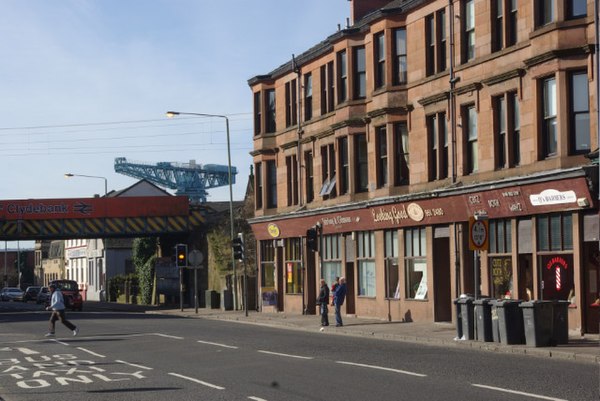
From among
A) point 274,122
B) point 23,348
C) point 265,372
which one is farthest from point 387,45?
point 265,372

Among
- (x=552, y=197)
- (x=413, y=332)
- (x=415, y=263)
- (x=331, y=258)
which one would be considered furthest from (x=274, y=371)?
(x=331, y=258)

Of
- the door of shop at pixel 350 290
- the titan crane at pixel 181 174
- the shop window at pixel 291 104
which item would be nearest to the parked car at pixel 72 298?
the shop window at pixel 291 104

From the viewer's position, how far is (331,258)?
46406mm

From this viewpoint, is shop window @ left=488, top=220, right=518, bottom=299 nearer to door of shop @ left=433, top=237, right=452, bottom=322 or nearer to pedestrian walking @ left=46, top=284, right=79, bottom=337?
door of shop @ left=433, top=237, right=452, bottom=322

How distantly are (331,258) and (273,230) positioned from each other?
5955mm

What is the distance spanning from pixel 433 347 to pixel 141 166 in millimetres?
157068

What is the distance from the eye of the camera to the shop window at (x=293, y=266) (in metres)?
49.2

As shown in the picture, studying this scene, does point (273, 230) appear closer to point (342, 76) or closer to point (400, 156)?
point (342, 76)

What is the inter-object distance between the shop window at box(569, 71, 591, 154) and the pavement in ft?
16.3

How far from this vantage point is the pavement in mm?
23812

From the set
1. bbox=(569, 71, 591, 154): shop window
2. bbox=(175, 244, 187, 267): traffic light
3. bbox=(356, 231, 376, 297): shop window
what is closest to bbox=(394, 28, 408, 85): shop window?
bbox=(356, 231, 376, 297): shop window

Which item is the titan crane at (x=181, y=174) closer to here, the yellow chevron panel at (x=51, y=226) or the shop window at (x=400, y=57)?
the yellow chevron panel at (x=51, y=226)

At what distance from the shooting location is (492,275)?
109 ft

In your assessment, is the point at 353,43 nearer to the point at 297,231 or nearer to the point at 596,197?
the point at 297,231
